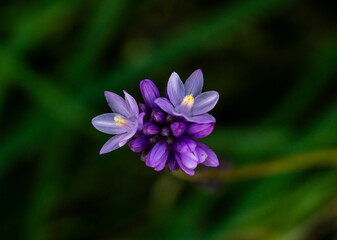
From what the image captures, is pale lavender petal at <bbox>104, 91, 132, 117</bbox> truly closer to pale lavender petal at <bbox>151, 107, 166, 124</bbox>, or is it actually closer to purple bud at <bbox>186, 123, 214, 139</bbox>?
pale lavender petal at <bbox>151, 107, 166, 124</bbox>

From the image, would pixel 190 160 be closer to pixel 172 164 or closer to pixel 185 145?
pixel 185 145

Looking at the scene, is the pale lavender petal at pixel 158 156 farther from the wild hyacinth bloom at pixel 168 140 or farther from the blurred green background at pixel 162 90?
the blurred green background at pixel 162 90

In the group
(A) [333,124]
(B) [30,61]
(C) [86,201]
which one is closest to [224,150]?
(A) [333,124]

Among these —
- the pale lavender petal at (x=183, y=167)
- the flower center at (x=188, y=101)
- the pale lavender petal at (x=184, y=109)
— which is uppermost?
the flower center at (x=188, y=101)

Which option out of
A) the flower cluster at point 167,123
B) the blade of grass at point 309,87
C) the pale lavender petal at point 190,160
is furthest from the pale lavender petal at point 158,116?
the blade of grass at point 309,87

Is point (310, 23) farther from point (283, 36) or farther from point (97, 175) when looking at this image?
point (97, 175)

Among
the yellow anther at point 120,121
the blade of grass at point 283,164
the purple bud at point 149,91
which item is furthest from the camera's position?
the blade of grass at point 283,164
